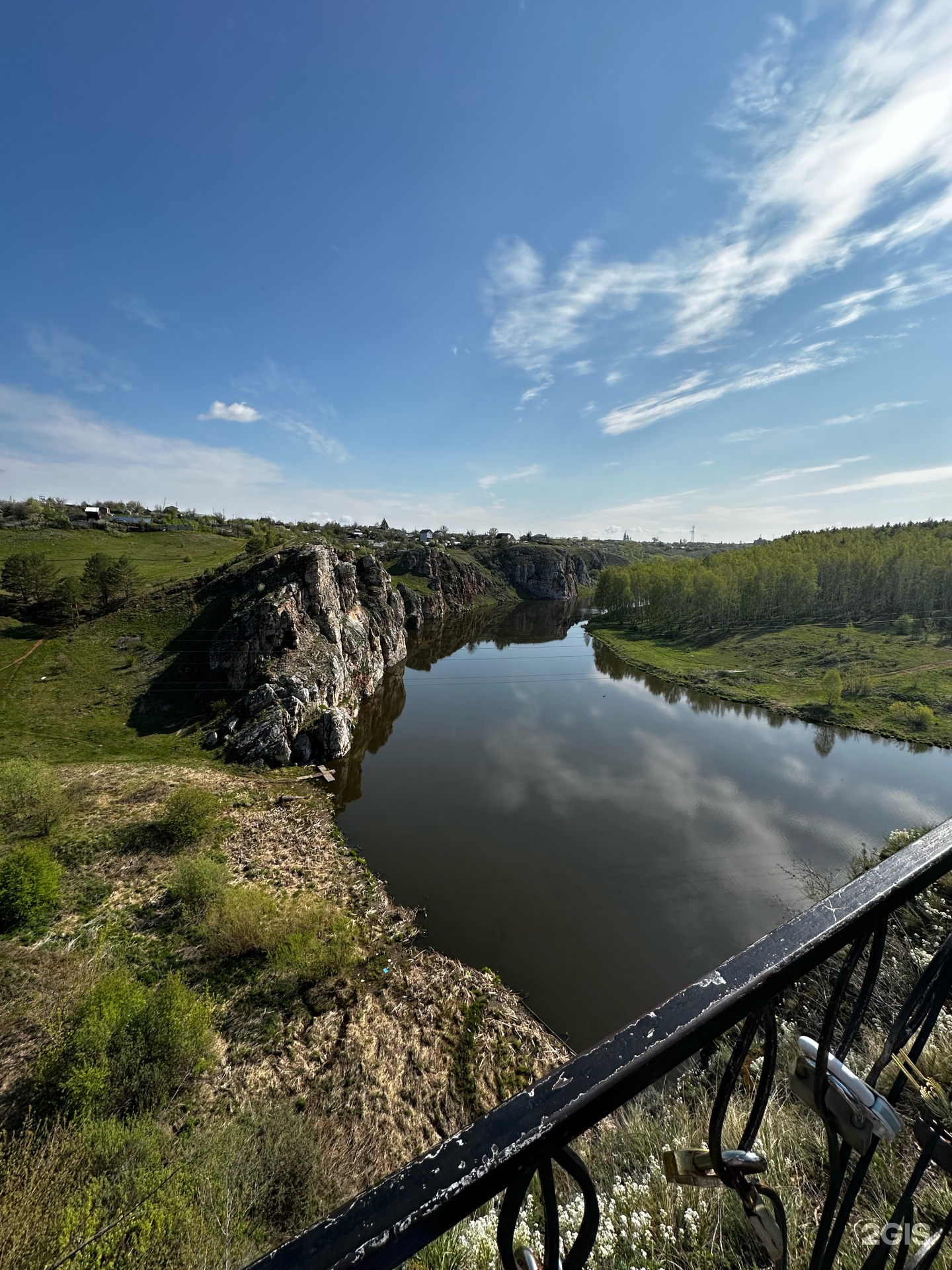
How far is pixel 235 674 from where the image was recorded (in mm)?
36438

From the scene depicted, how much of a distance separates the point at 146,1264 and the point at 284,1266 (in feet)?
32.5

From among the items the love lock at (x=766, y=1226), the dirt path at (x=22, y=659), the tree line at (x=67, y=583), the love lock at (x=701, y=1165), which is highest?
the tree line at (x=67, y=583)

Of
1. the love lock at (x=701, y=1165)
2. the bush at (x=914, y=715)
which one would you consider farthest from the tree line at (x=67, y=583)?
the bush at (x=914, y=715)

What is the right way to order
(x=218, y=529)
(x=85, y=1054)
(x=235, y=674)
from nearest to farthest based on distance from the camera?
(x=85, y=1054) < (x=235, y=674) < (x=218, y=529)

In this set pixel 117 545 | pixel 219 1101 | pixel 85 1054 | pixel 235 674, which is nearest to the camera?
pixel 85 1054

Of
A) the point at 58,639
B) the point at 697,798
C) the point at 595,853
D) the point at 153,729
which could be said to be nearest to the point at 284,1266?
the point at 595,853

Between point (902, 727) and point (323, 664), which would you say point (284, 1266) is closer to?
point (323, 664)

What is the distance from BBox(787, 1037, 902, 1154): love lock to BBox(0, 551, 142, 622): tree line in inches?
2100

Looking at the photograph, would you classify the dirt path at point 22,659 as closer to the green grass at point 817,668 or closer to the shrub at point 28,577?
the shrub at point 28,577

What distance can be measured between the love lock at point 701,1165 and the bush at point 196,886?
19184mm

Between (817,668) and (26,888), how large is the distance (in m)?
64.1

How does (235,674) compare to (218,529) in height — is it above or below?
below

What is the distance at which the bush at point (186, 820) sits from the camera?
20.3 metres

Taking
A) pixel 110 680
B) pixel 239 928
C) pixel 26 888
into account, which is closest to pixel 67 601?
pixel 110 680
